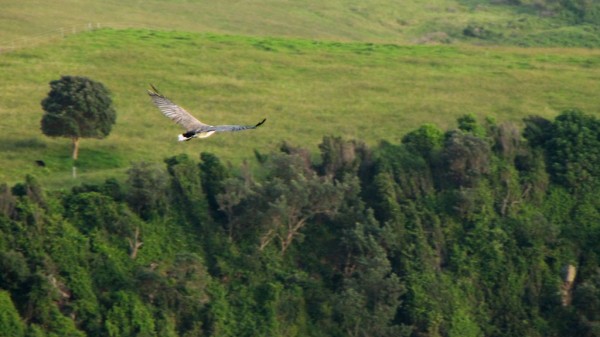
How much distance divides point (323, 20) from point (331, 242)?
4015 cm

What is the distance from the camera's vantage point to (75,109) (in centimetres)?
6294

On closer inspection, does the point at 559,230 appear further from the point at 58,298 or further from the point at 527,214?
the point at 58,298

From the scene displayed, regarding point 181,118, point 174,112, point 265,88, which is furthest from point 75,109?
point 174,112

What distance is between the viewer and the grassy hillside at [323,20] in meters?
86.2

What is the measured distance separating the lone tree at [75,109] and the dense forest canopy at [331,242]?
4.98 meters

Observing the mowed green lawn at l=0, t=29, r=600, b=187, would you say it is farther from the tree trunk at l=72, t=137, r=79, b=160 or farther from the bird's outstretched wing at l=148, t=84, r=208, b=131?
the bird's outstretched wing at l=148, t=84, r=208, b=131

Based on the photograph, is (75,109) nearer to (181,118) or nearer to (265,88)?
(265,88)

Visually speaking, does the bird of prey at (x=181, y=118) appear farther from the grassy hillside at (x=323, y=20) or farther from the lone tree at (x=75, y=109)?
the grassy hillside at (x=323, y=20)

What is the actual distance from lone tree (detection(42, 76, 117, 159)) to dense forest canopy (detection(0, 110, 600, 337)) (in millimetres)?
4981

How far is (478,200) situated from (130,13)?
34.7 meters

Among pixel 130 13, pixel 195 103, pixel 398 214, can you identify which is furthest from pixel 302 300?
pixel 130 13

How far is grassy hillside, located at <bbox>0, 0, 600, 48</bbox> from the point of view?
8625 cm

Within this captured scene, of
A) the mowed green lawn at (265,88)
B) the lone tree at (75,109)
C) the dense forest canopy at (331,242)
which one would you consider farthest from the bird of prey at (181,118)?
the lone tree at (75,109)

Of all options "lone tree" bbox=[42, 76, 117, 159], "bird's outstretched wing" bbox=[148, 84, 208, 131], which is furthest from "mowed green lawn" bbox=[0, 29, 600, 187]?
"bird's outstretched wing" bbox=[148, 84, 208, 131]
